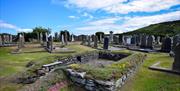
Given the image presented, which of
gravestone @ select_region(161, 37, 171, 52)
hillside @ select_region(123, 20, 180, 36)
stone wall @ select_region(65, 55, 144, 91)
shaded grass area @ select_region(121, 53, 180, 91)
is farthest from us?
hillside @ select_region(123, 20, 180, 36)

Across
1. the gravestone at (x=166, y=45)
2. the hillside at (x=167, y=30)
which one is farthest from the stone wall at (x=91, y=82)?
the hillside at (x=167, y=30)

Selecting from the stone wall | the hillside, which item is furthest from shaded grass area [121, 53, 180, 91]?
the hillside

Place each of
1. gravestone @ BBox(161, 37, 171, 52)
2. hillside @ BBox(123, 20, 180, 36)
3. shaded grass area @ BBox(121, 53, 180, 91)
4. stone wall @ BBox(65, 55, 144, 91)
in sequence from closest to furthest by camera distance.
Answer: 1. stone wall @ BBox(65, 55, 144, 91)
2. shaded grass area @ BBox(121, 53, 180, 91)
3. gravestone @ BBox(161, 37, 171, 52)
4. hillside @ BBox(123, 20, 180, 36)

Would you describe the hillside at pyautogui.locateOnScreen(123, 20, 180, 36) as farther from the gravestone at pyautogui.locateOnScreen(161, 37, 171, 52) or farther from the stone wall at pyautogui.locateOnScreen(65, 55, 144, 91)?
the stone wall at pyautogui.locateOnScreen(65, 55, 144, 91)

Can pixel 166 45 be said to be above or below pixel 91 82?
above

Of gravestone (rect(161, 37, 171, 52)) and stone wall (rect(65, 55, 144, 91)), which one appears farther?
gravestone (rect(161, 37, 171, 52))

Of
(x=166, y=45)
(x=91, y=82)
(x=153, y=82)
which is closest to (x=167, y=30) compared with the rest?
(x=166, y=45)

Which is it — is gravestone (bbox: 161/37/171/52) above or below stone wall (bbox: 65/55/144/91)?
above

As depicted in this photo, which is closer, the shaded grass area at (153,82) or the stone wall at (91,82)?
the stone wall at (91,82)

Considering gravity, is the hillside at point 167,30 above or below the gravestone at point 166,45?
above

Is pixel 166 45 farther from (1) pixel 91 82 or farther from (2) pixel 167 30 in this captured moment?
(2) pixel 167 30

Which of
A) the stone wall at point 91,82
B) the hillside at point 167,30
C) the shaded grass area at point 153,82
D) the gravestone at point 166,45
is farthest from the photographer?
the hillside at point 167,30

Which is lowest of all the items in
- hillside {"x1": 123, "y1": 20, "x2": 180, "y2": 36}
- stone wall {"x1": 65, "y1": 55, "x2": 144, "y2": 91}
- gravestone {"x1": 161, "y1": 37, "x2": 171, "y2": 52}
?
stone wall {"x1": 65, "y1": 55, "x2": 144, "y2": 91}

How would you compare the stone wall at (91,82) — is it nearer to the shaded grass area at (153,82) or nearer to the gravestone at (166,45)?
the shaded grass area at (153,82)
